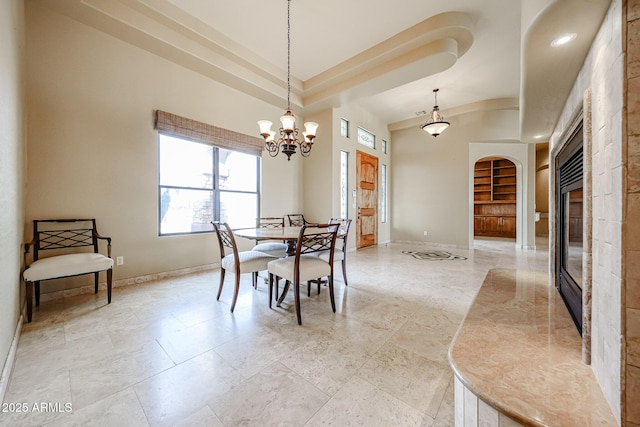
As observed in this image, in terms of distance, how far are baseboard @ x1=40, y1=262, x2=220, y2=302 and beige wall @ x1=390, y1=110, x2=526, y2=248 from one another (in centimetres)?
510

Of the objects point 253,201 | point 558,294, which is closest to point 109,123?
point 253,201

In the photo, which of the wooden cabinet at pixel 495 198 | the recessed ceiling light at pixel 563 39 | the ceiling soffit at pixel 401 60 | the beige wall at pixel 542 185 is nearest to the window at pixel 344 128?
the ceiling soffit at pixel 401 60

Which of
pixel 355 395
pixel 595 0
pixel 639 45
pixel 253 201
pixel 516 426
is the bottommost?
pixel 355 395

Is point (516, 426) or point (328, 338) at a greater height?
point (516, 426)

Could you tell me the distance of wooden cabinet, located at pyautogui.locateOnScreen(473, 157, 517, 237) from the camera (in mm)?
7527

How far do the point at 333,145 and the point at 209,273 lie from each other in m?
3.28

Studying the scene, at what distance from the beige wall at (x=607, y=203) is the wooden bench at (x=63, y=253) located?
349cm

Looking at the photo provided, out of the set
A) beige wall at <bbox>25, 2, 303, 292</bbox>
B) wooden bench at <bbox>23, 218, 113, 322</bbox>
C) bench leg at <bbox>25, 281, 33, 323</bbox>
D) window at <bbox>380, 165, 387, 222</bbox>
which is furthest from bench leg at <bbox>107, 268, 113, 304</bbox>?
window at <bbox>380, 165, 387, 222</bbox>

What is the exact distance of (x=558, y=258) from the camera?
7.71 ft

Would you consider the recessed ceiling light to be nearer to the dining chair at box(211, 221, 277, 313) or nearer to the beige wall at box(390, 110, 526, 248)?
the dining chair at box(211, 221, 277, 313)

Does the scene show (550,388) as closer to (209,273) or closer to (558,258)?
(558,258)

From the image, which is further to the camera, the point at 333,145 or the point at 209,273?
the point at 333,145

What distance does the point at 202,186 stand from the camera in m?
3.83

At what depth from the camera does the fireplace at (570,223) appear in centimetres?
157
